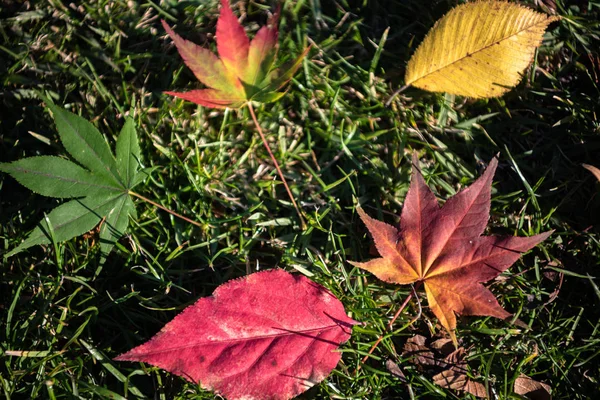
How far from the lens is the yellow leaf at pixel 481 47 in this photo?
4.88 feet

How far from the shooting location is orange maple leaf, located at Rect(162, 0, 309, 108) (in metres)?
1.31

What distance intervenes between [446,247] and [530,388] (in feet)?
1.71

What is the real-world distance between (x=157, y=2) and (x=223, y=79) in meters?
0.55

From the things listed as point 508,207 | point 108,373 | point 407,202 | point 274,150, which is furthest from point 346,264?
point 108,373

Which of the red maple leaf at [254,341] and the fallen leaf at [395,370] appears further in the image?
the fallen leaf at [395,370]

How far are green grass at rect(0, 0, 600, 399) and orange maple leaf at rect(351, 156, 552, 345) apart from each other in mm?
168

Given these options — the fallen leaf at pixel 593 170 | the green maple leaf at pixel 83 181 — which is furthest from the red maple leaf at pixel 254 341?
the fallen leaf at pixel 593 170

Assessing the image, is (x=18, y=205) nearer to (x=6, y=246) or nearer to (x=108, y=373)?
(x=6, y=246)

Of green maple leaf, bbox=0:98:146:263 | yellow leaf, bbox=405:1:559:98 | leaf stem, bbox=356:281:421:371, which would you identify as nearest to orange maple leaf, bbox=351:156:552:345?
leaf stem, bbox=356:281:421:371

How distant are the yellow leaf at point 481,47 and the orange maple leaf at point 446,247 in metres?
0.32

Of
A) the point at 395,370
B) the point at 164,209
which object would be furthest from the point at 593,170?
the point at 164,209

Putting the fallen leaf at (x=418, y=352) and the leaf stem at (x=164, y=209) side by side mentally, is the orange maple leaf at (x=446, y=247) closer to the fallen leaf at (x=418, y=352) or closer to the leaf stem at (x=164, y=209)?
the fallen leaf at (x=418, y=352)

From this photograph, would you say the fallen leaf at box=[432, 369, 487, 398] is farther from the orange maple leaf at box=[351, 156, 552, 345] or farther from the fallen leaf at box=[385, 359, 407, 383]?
the orange maple leaf at box=[351, 156, 552, 345]

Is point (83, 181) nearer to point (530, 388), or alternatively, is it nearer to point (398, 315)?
point (398, 315)
